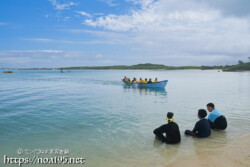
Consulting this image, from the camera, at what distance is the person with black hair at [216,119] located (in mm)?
10094

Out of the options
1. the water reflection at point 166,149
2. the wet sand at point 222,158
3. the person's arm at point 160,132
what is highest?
the person's arm at point 160,132

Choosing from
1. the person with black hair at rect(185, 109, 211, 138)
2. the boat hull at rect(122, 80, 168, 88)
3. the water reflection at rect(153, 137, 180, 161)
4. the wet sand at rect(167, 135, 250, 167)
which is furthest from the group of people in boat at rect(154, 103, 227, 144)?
the boat hull at rect(122, 80, 168, 88)

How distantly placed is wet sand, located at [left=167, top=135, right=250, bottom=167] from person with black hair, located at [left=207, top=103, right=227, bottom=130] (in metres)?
1.89

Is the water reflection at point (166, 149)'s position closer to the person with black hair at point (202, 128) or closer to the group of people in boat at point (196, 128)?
the group of people in boat at point (196, 128)

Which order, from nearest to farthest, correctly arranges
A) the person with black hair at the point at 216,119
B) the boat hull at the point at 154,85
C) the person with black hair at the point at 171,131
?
the person with black hair at the point at 171,131
the person with black hair at the point at 216,119
the boat hull at the point at 154,85

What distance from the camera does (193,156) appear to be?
7.39m

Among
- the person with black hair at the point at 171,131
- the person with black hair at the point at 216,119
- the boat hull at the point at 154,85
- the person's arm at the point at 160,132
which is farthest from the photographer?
the boat hull at the point at 154,85

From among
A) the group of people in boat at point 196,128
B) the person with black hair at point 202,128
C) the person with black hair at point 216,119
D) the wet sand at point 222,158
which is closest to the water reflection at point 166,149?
the group of people in boat at point 196,128

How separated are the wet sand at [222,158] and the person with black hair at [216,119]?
6.21 ft

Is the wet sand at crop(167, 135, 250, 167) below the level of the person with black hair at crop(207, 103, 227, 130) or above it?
below

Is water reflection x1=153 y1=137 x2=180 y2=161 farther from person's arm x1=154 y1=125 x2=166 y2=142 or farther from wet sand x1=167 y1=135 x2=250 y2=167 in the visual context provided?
wet sand x1=167 y1=135 x2=250 y2=167

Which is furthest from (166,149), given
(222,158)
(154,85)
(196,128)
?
(154,85)

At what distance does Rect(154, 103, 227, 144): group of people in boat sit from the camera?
8.30m

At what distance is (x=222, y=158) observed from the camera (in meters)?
7.08
